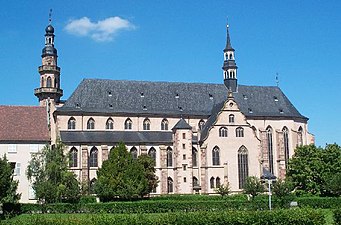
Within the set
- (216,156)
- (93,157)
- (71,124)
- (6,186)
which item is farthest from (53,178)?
(216,156)

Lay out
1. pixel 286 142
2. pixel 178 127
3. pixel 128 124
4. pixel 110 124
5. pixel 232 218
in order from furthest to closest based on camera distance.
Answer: pixel 286 142, pixel 128 124, pixel 110 124, pixel 178 127, pixel 232 218

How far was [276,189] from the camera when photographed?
6228cm

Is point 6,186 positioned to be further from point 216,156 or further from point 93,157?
point 216,156

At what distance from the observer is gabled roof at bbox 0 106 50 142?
235 ft

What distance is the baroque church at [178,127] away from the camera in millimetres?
75688

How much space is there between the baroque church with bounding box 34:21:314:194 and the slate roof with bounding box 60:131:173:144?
6.2 inches

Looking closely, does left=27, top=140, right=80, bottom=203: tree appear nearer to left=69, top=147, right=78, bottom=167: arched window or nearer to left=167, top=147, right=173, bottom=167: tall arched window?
left=69, top=147, right=78, bottom=167: arched window

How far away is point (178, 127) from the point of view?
76.3 meters

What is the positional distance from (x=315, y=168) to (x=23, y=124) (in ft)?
149

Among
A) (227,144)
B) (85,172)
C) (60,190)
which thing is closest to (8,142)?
(85,172)

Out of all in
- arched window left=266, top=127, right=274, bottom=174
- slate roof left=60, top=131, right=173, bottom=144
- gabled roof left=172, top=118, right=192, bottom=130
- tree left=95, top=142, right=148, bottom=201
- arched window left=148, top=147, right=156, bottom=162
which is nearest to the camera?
tree left=95, top=142, right=148, bottom=201

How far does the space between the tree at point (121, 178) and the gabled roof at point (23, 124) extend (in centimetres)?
1336

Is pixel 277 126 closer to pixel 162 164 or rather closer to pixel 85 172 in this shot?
pixel 162 164

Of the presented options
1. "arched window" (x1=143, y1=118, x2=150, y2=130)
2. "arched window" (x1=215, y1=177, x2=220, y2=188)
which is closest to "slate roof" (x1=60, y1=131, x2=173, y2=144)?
"arched window" (x1=143, y1=118, x2=150, y2=130)
